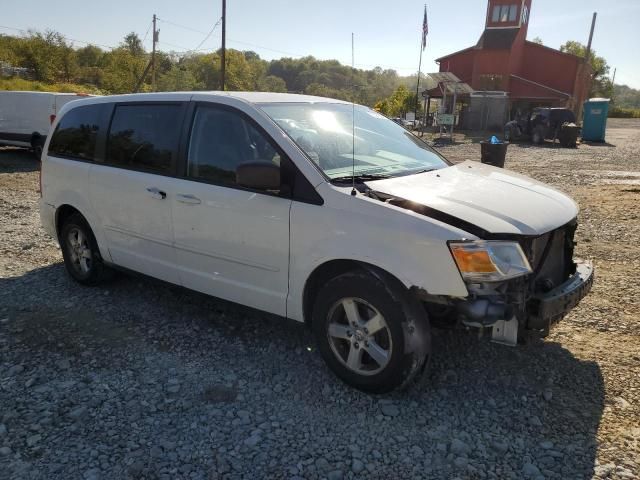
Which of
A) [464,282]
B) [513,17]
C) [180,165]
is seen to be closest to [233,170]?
[180,165]

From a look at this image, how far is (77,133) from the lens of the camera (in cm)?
480

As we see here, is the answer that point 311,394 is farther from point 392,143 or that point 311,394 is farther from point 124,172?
point 124,172

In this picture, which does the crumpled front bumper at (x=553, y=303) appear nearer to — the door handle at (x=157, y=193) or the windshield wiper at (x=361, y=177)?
the windshield wiper at (x=361, y=177)

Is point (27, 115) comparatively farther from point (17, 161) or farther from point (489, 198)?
point (489, 198)

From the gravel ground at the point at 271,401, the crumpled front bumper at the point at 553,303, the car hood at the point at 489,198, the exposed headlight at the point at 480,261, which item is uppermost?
the car hood at the point at 489,198

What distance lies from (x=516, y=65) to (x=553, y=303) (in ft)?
130

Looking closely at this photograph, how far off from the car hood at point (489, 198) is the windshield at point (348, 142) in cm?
23

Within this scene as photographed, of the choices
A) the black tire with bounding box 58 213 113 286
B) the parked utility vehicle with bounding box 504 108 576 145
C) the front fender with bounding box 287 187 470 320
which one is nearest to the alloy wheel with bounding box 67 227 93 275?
the black tire with bounding box 58 213 113 286

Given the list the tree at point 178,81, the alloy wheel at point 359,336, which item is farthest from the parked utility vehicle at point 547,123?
the tree at point 178,81

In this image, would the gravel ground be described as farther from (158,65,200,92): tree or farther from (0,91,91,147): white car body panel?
(158,65,200,92): tree

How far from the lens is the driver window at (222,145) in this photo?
3497mm

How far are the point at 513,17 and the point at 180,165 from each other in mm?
39905

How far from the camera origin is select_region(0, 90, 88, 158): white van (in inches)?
525

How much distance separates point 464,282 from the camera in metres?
2.71
